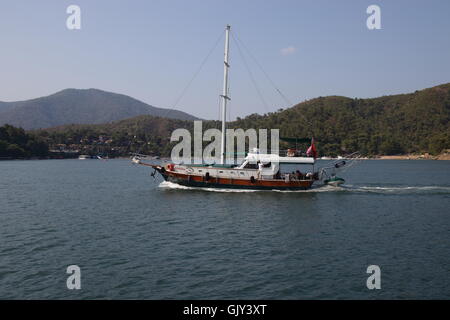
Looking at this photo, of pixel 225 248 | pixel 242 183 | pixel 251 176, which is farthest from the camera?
pixel 242 183

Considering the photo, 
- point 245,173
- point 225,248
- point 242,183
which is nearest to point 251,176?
point 245,173

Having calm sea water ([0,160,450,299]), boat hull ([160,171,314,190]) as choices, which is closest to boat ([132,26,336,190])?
boat hull ([160,171,314,190])

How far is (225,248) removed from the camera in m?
24.2

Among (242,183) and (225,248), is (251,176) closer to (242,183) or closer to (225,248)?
(242,183)

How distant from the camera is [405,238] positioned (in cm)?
2717

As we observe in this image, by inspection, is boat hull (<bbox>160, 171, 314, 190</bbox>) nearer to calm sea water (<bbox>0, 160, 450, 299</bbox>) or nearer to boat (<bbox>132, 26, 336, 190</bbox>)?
boat (<bbox>132, 26, 336, 190</bbox>)

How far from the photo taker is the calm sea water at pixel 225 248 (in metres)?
17.8

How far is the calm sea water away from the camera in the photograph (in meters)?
17.8

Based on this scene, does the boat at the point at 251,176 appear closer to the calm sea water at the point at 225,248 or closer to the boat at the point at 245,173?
the boat at the point at 245,173

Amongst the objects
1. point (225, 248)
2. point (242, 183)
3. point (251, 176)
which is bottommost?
point (225, 248)

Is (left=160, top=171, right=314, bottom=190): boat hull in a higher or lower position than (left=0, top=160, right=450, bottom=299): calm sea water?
higher

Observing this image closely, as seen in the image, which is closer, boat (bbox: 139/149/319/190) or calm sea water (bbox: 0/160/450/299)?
calm sea water (bbox: 0/160/450/299)
